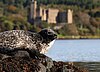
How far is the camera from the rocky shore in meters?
16.0

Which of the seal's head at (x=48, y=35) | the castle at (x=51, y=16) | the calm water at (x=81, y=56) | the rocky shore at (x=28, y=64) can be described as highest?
the seal's head at (x=48, y=35)

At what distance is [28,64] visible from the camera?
53.7ft

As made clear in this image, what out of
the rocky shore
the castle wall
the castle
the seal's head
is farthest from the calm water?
the castle

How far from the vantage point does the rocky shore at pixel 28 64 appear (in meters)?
16.0

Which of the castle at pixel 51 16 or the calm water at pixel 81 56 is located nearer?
the calm water at pixel 81 56

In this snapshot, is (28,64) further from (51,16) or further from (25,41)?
(51,16)

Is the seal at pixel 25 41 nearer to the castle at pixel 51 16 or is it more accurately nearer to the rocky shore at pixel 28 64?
the rocky shore at pixel 28 64

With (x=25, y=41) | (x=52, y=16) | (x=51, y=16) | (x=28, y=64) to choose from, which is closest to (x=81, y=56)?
(x=25, y=41)

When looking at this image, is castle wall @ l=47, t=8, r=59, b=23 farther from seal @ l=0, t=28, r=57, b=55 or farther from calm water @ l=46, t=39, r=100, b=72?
seal @ l=0, t=28, r=57, b=55

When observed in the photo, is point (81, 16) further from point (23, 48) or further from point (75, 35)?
point (23, 48)

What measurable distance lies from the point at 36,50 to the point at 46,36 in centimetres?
114

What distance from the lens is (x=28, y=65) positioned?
16344 millimetres

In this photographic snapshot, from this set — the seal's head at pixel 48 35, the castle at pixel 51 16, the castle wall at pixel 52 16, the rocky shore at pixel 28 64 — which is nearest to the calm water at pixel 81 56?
the seal's head at pixel 48 35

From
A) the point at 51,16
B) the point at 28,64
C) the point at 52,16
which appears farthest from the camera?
the point at 52,16
